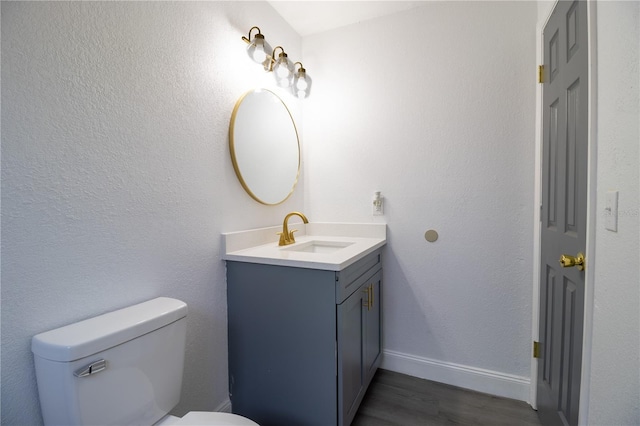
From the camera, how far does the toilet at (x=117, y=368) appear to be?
2.40 ft

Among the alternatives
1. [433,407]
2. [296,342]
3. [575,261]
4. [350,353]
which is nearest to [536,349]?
[433,407]

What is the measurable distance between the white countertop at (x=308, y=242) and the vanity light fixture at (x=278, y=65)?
94cm

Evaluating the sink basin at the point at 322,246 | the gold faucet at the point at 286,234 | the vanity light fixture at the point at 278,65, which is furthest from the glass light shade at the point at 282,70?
the sink basin at the point at 322,246

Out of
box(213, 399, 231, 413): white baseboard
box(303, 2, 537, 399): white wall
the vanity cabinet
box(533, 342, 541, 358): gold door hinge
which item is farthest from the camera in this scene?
box(303, 2, 537, 399): white wall

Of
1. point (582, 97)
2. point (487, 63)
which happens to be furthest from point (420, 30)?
point (582, 97)

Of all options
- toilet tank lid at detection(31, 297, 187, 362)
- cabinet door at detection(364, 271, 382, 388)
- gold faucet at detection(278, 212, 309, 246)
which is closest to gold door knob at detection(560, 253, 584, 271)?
cabinet door at detection(364, 271, 382, 388)

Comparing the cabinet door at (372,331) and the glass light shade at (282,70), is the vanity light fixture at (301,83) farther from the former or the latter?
the cabinet door at (372,331)

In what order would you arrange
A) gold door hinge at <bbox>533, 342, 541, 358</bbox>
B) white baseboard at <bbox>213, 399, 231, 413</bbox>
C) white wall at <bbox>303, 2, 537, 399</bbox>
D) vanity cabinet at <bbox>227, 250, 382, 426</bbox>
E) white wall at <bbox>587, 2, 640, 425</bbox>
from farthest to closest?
white wall at <bbox>303, 2, 537, 399</bbox> < gold door hinge at <bbox>533, 342, 541, 358</bbox> < white baseboard at <bbox>213, 399, 231, 413</bbox> < vanity cabinet at <bbox>227, 250, 382, 426</bbox> < white wall at <bbox>587, 2, 640, 425</bbox>

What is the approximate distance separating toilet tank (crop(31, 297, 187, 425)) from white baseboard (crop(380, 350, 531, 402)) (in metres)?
1.40

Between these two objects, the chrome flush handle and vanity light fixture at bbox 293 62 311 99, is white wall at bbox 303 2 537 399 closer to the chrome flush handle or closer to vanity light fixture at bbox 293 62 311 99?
vanity light fixture at bbox 293 62 311 99

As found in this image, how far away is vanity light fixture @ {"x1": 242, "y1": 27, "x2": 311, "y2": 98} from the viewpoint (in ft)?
4.79

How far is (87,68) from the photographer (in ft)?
2.92

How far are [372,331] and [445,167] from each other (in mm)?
1104

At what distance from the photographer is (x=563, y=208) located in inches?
45.1
